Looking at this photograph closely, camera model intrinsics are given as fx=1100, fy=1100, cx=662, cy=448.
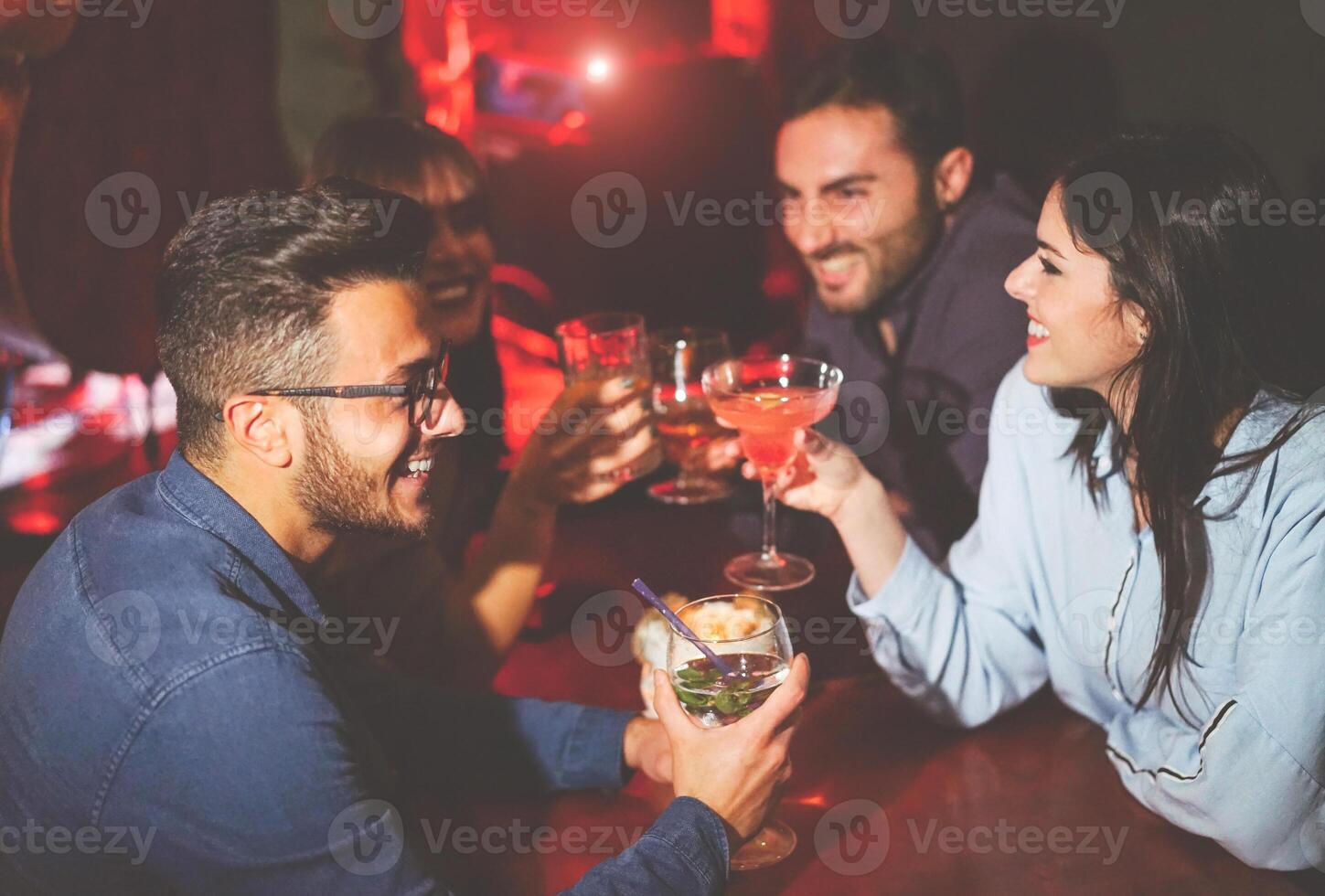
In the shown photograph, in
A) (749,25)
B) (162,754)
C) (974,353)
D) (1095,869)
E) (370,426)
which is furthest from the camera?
(749,25)

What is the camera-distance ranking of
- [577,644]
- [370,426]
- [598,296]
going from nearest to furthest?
[370,426] < [577,644] < [598,296]

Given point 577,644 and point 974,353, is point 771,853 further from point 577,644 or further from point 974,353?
point 974,353

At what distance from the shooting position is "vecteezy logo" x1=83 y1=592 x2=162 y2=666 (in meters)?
1.21

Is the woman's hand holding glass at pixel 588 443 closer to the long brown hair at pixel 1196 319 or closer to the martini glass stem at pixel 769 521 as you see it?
the martini glass stem at pixel 769 521

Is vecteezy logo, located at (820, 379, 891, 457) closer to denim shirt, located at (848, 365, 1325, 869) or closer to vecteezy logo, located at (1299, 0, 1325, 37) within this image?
denim shirt, located at (848, 365, 1325, 869)

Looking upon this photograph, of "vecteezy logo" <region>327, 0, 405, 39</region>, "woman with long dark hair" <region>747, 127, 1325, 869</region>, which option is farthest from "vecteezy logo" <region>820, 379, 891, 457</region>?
"vecteezy logo" <region>327, 0, 405, 39</region>

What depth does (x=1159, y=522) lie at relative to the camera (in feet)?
5.33

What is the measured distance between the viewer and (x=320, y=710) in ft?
3.95

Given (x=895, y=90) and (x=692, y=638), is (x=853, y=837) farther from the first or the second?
(x=895, y=90)

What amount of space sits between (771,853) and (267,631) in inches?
26.7

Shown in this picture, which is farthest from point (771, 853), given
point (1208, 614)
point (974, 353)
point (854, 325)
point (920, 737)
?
point (854, 325)

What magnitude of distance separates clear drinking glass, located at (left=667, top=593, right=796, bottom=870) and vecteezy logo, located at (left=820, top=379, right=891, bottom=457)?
1.59 meters

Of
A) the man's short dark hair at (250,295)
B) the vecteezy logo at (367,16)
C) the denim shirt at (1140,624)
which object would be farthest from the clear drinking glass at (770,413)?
the vecteezy logo at (367,16)

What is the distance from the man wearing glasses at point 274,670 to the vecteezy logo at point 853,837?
12 cm
